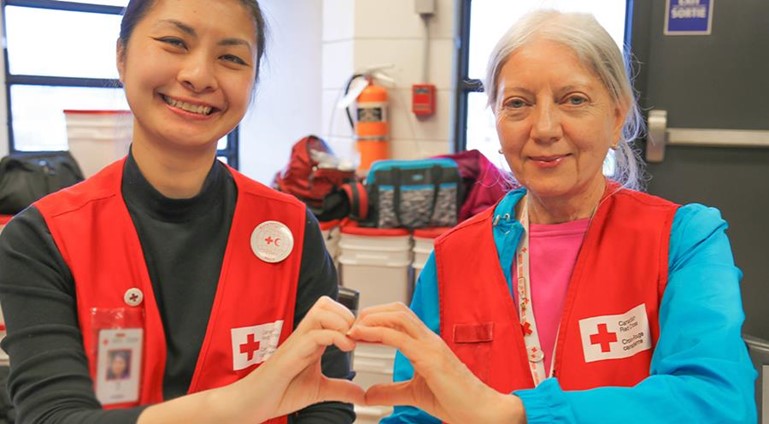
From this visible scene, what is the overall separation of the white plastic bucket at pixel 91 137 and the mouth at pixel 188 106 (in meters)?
1.91

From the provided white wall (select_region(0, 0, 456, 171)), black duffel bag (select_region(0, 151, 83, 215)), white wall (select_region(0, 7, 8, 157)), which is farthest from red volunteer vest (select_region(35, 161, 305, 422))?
white wall (select_region(0, 7, 8, 157))

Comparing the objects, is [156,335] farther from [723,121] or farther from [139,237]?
[723,121]

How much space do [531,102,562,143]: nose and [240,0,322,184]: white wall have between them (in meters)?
2.83

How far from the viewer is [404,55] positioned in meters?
3.39

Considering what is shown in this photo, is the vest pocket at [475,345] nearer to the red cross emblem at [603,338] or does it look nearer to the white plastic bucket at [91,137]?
the red cross emblem at [603,338]

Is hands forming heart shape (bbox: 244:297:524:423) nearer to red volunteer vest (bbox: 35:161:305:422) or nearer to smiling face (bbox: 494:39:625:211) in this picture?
red volunteer vest (bbox: 35:161:305:422)

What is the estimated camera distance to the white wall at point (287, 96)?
3795mm

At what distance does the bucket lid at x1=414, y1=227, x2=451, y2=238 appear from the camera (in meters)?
2.83

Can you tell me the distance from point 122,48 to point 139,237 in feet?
0.96

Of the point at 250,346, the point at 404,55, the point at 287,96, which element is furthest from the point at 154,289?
the point at 287,96

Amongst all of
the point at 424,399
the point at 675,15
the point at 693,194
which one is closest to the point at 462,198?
the point at 693,194

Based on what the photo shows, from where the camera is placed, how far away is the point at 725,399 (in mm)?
826

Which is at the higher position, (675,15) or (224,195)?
(675,15)

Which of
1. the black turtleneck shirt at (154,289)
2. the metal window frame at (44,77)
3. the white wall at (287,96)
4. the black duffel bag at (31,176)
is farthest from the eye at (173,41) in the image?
the white wall at (287,96)
